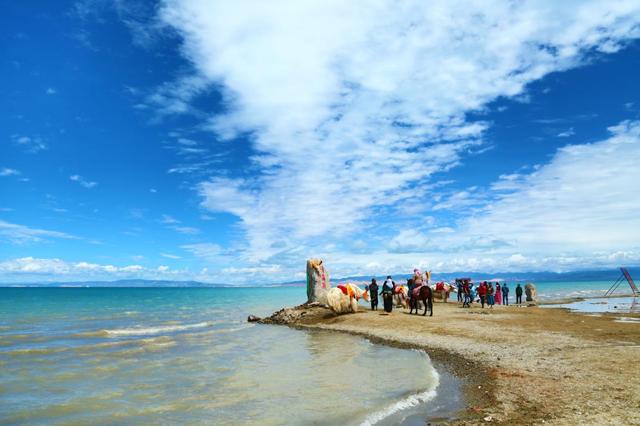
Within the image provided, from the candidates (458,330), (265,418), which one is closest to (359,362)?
(265,418)

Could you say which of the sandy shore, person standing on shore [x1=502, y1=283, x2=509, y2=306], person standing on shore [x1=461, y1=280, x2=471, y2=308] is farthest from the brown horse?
person standing on shore [x1=502, y1=283, x2=509, y2=306]

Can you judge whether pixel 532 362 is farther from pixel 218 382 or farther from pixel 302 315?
pixel 302 315

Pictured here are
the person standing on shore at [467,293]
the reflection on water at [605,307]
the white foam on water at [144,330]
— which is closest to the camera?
the white foam on water at [144,330]

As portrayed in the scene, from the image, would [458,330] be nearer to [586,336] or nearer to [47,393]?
[586,336]

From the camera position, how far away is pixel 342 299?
2794cm

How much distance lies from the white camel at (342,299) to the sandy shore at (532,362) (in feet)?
8.45

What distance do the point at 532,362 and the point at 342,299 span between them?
1604 cm

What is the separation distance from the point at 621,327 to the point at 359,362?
14.5m

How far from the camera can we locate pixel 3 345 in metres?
21.6

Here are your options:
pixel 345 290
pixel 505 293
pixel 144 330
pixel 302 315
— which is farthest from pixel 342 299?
pixel 505 293

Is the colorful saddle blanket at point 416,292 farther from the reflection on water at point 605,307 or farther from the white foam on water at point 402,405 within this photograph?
the white foam on water at point 402,405

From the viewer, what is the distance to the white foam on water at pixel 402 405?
28.8ft

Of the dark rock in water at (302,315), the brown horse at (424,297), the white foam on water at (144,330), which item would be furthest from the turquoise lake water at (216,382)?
the brown horse at (424,297)

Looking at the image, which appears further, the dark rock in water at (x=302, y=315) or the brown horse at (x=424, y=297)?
the dark rock in water at (x=302, y=315)
